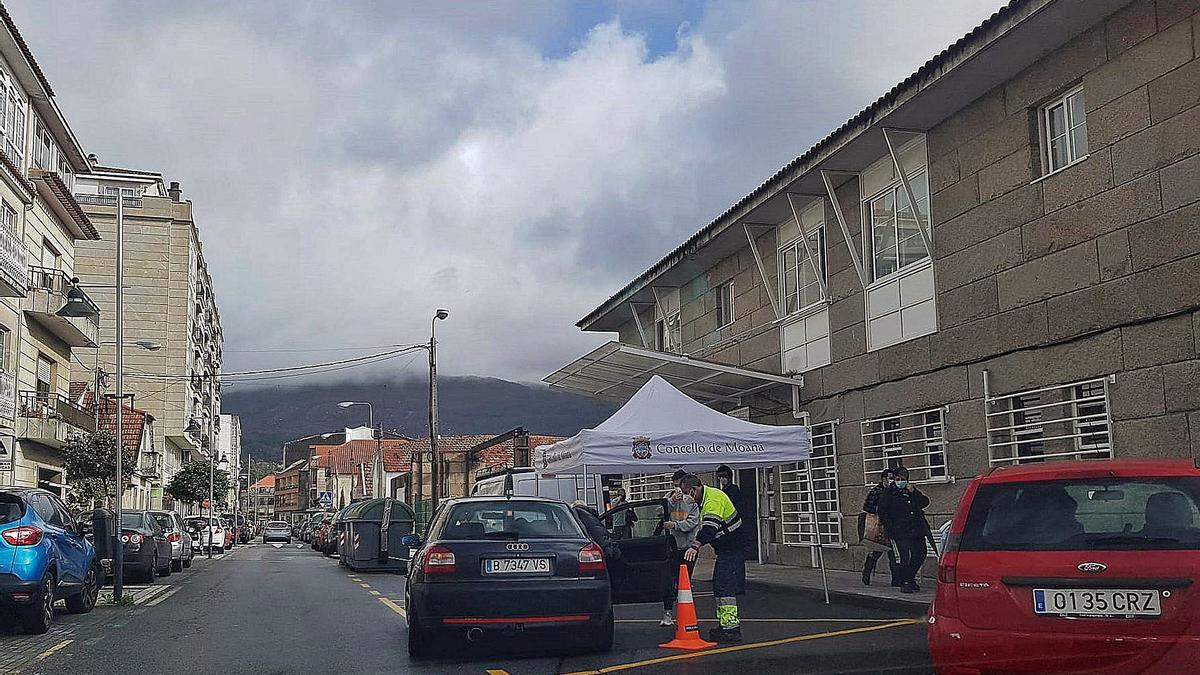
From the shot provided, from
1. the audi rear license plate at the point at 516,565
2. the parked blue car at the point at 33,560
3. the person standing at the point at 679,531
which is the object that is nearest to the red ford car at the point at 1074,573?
the audi rear license plate at the point at 516,565

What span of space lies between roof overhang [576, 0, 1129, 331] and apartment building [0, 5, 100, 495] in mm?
15034

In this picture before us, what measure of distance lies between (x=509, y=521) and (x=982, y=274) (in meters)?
8.73

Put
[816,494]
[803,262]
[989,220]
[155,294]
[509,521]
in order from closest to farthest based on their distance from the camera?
[509,521], [989,220], [816,494], [803,262], [155,294]

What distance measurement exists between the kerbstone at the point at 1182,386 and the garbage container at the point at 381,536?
17711 mm

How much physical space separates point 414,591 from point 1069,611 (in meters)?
5.73

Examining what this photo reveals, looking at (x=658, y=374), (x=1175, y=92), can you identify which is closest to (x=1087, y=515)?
(x=1175, y=92)

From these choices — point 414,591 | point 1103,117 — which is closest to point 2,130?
point 414,591

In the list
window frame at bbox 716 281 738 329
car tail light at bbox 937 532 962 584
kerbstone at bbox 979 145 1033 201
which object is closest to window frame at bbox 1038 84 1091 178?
kerbstone at bbox 979 145 1033 201

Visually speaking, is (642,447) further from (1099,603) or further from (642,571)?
(1099,603)

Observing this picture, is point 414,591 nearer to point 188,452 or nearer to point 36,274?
point 36,274

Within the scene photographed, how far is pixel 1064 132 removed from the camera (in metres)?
14.8

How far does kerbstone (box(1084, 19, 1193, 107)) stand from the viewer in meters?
12.5

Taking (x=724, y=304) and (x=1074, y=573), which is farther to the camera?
(x=724, y=304)

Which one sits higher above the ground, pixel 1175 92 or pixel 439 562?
pixel 1175 92
